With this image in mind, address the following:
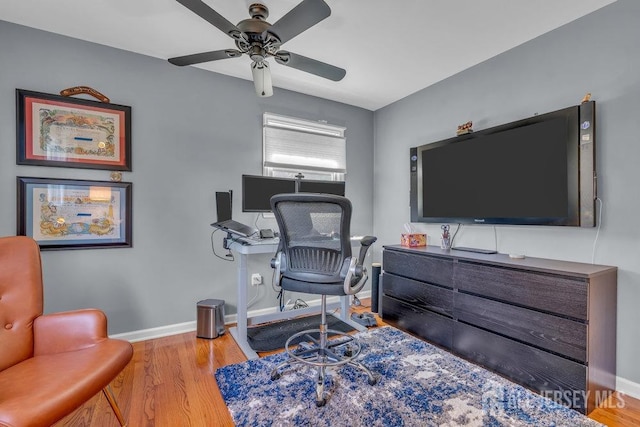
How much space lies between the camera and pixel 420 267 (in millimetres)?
2578

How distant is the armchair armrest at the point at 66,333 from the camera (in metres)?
1.52

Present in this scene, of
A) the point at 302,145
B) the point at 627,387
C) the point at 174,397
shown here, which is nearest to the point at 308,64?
the point at 302,145

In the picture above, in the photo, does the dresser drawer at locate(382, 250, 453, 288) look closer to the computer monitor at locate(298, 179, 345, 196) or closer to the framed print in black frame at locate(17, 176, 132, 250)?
the computer monitor at locate(298, 179, 345, 196)

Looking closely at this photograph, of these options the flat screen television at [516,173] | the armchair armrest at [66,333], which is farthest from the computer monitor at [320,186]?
the armchair armrest at [66,333]

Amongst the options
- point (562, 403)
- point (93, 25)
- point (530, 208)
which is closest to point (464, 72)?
point (530, 208)

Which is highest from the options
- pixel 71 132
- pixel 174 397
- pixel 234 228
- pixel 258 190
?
pixel 71 132

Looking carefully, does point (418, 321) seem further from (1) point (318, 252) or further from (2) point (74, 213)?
(2) point (74, 213)

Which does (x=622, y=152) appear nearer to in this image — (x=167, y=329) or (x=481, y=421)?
(x=481, y=421)

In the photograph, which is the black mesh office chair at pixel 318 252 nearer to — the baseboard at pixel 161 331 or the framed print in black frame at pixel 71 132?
the baseboard at pixel 161 331

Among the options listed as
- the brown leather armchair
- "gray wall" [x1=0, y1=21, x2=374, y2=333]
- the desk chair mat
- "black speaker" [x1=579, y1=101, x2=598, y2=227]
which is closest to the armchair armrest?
the brown leather armchair

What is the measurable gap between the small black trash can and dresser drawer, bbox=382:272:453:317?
5.24 feet

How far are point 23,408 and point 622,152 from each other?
3.26 meters

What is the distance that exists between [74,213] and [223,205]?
1128 millimetres

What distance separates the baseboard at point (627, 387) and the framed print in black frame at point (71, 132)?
12.6 feet
